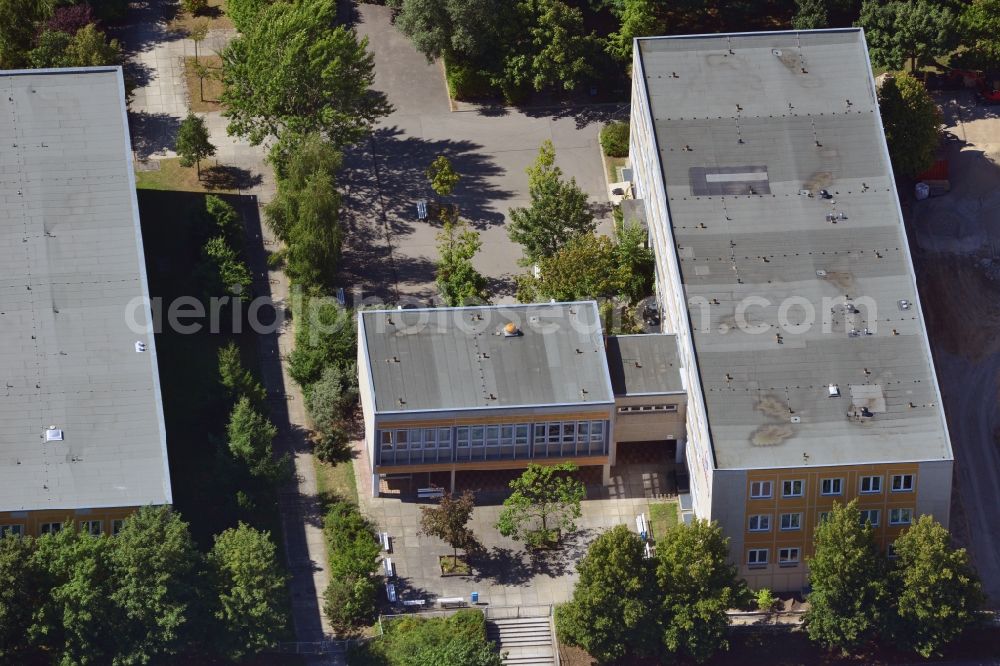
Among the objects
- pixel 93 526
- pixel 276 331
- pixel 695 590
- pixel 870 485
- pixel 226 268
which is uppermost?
pixel 226 268

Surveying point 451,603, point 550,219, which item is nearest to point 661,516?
point 451,603

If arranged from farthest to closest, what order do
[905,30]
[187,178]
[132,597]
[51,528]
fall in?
[905,30] → [187,178] → [51,528] → [132,597]

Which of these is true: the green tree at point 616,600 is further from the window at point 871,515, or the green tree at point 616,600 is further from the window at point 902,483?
the window at point 902,483

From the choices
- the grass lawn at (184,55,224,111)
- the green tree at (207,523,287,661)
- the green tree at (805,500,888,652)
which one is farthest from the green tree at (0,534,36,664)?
the grass lawn at (184,55,224,111)

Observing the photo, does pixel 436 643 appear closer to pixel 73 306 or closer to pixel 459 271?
pixel 459 271

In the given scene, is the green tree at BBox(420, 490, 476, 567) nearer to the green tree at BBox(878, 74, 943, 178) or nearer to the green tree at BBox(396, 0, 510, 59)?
the green tree at BBox(396, 0, 510, 59)

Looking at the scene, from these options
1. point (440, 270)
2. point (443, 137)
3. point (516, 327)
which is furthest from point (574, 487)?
point (443, 137)
